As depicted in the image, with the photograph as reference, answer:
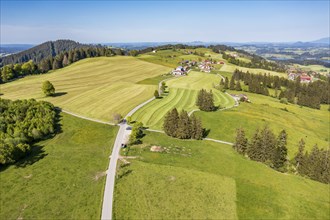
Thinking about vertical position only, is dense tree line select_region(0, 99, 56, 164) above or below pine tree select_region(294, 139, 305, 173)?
above

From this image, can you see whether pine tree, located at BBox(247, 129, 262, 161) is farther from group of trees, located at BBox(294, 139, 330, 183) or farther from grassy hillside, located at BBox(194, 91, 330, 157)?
group of trees, located at BBox(294, 139, 330, 183)

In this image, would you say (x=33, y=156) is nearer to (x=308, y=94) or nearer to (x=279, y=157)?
(x=279, y=157)

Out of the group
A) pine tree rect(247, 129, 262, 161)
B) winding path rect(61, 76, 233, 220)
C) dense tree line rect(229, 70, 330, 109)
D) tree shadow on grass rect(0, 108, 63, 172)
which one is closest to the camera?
winding path rect(61, 76, 233, 220)

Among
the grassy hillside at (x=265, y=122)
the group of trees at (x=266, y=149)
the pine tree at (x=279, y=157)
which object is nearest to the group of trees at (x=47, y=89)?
the grassy hillside at (x=265, y=122)

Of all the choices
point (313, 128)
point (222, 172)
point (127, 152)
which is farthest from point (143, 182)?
point (313, 128)

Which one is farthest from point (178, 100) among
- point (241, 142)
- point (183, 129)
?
point (241, 142)

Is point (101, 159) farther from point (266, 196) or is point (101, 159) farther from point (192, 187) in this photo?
point (266, 196)

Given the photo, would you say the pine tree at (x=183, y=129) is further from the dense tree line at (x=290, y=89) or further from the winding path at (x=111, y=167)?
the dense tree line at (x=290, y=89)

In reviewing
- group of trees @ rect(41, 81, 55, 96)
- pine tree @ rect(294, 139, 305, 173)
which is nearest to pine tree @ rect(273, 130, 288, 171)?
pine tree @ rect(294, 139, 305, 173)
